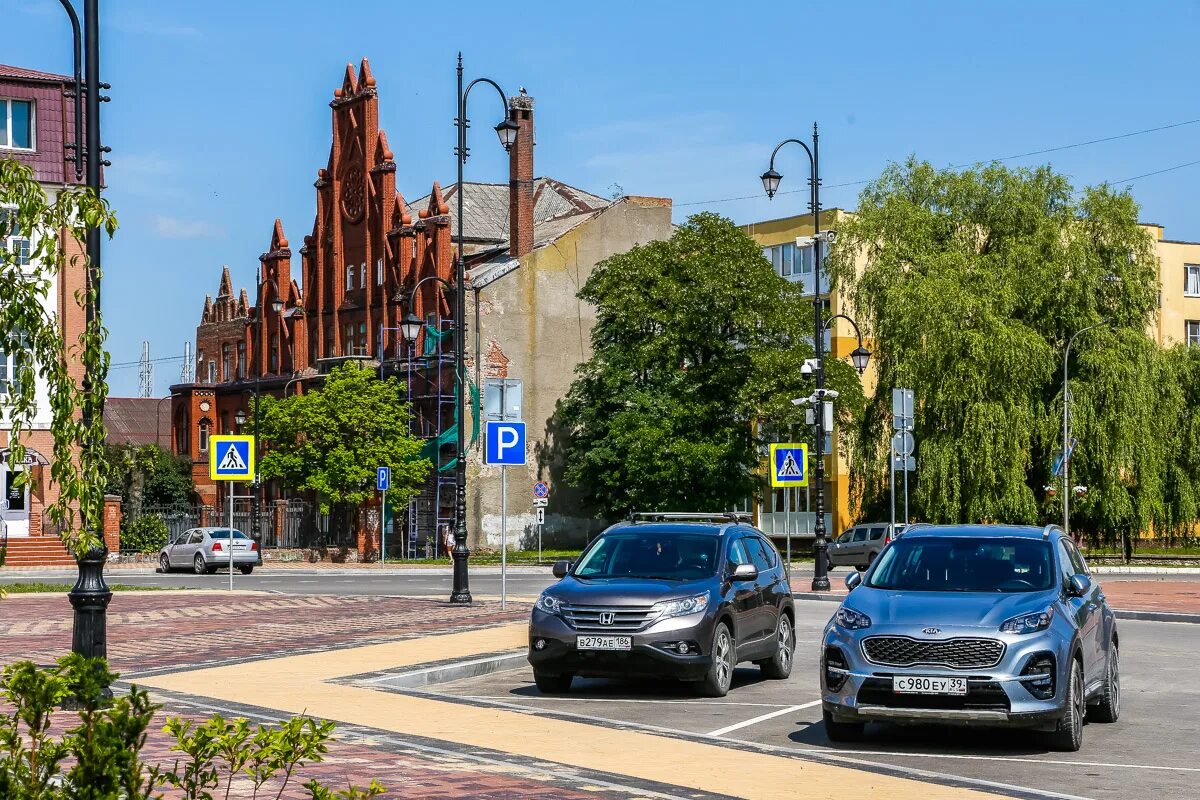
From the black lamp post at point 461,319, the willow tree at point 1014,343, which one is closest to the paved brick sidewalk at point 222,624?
the black lamp post at point 461,319

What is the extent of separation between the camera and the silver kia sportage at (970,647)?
38.2ft

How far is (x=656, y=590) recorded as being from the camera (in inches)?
607

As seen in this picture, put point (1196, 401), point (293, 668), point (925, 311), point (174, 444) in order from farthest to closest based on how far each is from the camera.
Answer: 1. point (174, 444)
2. point (1196, 401)
3. point (925, 311)
4. point (293, 668)

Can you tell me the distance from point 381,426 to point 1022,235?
26725mm

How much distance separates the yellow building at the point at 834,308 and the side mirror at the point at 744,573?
46412mm

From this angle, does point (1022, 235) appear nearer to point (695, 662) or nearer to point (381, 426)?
point (381, 426)

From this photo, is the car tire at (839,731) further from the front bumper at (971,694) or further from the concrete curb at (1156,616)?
the concrete curb at (1156,616)

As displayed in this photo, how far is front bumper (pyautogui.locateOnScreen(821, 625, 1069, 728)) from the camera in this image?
1162 centimetres

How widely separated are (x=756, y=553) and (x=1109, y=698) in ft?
15.6

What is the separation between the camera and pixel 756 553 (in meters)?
17.5

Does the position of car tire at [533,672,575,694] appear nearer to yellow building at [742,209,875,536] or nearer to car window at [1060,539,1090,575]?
car window at [1060,539,1090,575]

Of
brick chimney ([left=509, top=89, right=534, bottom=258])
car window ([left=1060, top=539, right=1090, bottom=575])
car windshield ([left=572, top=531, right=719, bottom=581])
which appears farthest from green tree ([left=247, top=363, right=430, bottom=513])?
car window ([left=1060, top=539, right=1090, bottom=575])

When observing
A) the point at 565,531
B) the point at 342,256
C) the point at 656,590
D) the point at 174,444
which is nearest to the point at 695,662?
the point at 656,590

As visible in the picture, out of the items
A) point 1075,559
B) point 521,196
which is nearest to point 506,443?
point 1075,559
